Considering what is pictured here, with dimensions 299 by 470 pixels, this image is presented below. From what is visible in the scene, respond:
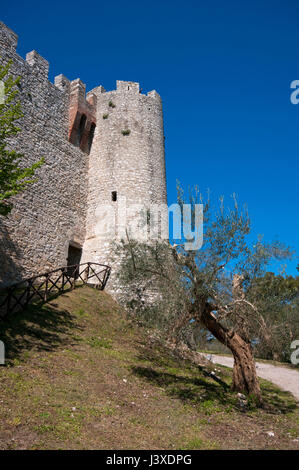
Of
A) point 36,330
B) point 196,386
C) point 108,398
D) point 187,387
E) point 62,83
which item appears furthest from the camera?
point 62,83

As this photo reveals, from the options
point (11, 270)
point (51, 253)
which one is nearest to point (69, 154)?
point (51, 253)

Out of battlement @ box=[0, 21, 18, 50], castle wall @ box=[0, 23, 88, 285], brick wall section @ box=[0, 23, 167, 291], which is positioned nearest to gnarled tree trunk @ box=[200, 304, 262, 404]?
brick wall section @ box=[0, 23, 167, 291]

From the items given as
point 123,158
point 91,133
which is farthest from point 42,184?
point 91,133

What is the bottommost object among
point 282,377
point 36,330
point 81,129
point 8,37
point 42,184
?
point 282,377

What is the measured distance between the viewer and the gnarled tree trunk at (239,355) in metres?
8.74

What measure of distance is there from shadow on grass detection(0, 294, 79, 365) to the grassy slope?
0.03 m

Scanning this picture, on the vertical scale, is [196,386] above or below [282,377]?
below

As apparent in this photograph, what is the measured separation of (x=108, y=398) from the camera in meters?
6.93

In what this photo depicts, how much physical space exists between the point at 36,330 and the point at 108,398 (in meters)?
3.39

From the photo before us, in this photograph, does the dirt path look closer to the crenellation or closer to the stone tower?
the stone tower

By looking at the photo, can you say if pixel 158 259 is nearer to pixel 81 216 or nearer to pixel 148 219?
pixel 148 219

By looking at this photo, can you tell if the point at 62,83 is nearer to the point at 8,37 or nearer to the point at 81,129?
the point at 81,129

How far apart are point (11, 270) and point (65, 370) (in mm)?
6486

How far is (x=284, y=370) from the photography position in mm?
15922
